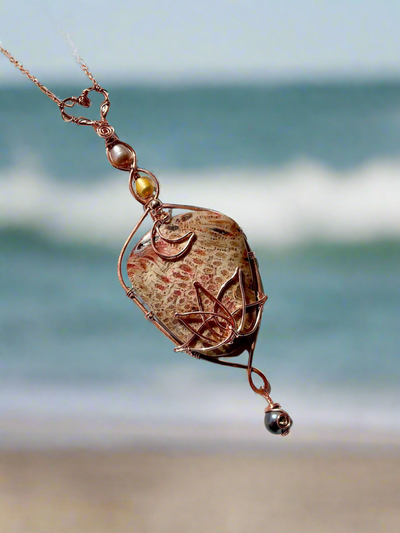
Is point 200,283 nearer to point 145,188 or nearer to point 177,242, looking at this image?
point 177,242

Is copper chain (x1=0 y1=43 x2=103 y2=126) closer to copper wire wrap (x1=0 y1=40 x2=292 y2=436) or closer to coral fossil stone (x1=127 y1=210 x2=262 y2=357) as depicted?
copper wire wrap (x1=0 y1=40 x2=292 y2=436)

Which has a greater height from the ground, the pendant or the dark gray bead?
the pendant

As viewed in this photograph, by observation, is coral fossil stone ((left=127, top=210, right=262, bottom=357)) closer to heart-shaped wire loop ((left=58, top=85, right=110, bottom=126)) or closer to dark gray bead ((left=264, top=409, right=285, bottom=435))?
dark gray bead ((left=264, top=409, right=285, bottom=435))

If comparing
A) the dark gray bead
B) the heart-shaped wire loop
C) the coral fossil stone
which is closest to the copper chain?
the heart-shaped wire loop

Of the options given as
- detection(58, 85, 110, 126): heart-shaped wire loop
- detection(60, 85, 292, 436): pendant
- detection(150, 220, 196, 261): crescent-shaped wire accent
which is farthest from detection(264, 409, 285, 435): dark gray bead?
detection(58, 85, 110, 126): heart-shaped wire loop

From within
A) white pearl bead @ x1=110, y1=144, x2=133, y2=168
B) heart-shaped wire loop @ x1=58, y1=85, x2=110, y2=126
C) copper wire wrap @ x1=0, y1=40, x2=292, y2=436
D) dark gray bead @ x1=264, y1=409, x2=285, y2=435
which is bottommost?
dark gray bead @ x1=264, y1=409, x2=285, y2=435

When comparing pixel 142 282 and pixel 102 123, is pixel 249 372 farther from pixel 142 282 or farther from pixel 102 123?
pixel 102 123

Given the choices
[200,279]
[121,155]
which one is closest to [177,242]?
[200,279]

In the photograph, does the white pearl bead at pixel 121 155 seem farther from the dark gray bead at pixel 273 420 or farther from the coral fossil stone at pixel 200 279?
the dark gray bead at pixel 273 420
